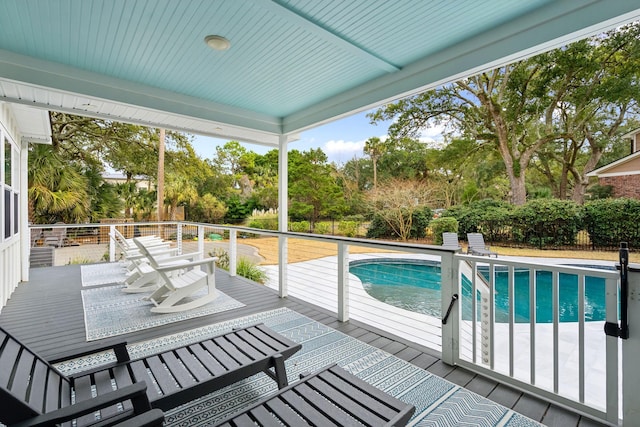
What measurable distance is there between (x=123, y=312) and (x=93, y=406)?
3.13 meters

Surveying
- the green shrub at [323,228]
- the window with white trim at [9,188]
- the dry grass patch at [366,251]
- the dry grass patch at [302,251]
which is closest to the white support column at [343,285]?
the window with white trim at [9,188]

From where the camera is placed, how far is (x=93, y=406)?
131 centimetres

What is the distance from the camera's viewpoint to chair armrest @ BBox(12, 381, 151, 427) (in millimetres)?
1226

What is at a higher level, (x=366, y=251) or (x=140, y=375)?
(x=140, y=375)

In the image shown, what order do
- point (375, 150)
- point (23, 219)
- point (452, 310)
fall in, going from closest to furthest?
point (452, 310) < point (23, 219) < point (375, 150)

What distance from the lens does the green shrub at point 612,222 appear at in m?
10.7

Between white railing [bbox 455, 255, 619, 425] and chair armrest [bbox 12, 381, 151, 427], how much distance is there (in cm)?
229

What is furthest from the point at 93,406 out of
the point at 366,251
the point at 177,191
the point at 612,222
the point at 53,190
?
the point at 177,191

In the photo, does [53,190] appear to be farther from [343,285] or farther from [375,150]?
[375,150]

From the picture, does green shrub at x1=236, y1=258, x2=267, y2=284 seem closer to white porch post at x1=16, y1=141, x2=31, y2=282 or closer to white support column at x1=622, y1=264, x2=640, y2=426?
white porch post at x1=16, y1=141, x2=31, y2=282

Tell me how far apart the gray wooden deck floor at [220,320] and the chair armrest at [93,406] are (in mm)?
668

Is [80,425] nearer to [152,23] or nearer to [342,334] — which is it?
[342,334]

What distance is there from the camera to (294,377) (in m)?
2.43

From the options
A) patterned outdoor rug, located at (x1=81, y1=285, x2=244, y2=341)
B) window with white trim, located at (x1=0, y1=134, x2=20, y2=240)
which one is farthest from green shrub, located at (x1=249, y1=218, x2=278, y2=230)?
→ patterned outdoor rug, located at (x1=81, y1=285, x2=244, y2=341)
